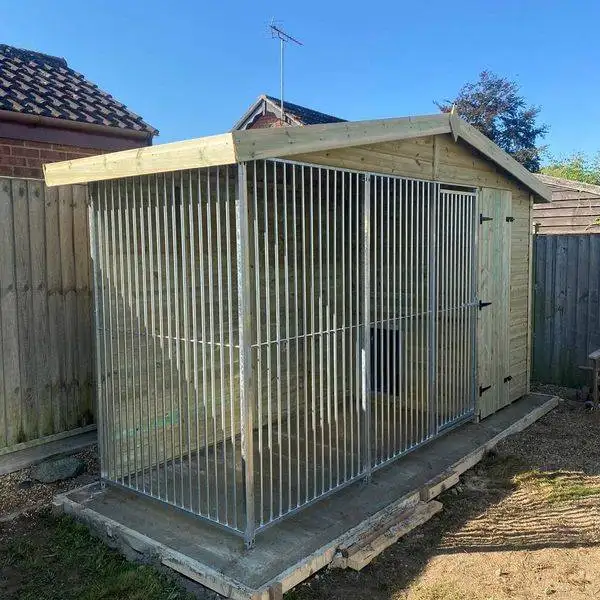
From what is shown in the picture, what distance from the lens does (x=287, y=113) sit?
13492mm

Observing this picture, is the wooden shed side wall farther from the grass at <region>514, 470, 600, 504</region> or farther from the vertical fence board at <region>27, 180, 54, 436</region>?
the vertical fence board at <region>27, 180, 54, 436</region>

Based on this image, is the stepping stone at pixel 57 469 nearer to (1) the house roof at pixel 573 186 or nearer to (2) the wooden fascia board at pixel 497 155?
(2) the wooden fascia board at pixel 497 155

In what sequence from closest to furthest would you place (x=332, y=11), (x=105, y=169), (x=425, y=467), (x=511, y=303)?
(x=105, y=169) < (x=425, y=467) < (x=511, y=303) < (x=332, y=11)

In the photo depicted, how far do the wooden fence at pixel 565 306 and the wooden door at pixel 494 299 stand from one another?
1.57 meters

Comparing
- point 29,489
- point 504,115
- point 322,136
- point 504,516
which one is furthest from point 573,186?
point 504,115

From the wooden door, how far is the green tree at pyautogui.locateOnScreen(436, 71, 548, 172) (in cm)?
2958

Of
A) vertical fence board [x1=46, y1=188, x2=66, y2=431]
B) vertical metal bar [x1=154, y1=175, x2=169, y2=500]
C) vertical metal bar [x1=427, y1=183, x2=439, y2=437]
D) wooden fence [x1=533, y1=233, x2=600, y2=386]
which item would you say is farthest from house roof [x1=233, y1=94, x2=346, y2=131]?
vertical metal bar [x1=154, y1=175, x2=169, y2=500]

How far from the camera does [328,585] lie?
3.17m

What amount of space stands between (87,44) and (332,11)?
1096 centimetres

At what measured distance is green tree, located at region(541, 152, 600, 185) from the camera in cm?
2838

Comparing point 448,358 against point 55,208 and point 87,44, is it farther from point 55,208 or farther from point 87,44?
point 87,44

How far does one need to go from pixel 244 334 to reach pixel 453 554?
1.89 m

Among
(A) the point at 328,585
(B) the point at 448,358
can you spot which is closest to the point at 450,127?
(B) the point at 448,358

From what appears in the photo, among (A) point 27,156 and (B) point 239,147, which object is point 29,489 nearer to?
(B) point 239,147
